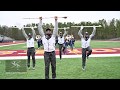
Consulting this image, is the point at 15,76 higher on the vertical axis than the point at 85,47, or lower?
lower

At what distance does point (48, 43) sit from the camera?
883 cm
